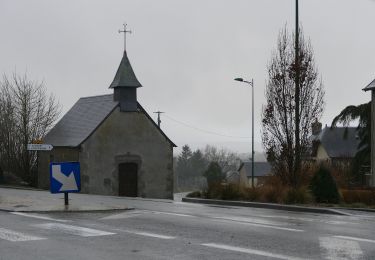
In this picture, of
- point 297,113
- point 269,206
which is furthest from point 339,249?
point 297,113

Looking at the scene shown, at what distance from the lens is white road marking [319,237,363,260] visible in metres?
8.30

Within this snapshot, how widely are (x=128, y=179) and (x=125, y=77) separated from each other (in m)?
7.24

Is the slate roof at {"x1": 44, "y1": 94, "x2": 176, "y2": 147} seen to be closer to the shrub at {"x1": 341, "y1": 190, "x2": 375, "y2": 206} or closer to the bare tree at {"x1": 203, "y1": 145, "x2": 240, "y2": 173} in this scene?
the shrub at {"x1": 341, "y1": 190, "x2": 375, "y2": 206}

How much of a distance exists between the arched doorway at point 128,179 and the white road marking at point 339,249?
31906 millimetres

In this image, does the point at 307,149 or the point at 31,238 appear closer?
the point at 31,238

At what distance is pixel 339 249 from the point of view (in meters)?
8.95

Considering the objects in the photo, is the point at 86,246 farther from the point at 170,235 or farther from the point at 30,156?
the point at 30,156

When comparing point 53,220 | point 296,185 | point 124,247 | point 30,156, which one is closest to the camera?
point 124,247

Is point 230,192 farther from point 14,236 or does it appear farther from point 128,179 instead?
point 128,179

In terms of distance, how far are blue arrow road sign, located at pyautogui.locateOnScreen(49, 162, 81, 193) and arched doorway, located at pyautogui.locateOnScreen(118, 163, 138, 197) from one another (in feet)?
82.6

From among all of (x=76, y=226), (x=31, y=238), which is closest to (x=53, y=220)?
(x=76, y=226)

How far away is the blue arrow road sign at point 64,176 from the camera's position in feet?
52.0

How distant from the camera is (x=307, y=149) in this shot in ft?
74.3

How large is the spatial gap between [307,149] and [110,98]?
75.9 feet
